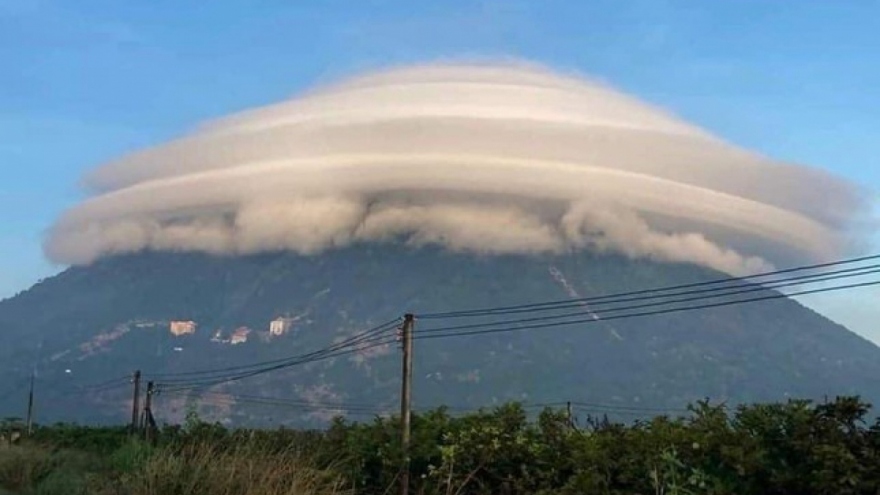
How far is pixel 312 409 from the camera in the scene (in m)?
120

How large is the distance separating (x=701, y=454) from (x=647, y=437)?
79 centimetres

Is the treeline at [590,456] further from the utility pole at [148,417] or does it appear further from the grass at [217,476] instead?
the utility pole at [148,417]

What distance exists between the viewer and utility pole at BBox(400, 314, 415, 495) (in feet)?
47.5

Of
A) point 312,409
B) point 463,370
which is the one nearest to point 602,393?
point 463,370

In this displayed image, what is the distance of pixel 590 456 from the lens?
1141cm

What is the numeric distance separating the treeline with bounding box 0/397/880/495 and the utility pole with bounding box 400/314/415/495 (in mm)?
142

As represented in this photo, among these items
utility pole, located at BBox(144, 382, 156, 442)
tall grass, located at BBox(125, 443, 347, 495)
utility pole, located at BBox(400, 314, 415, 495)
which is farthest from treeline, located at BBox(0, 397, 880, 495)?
utility pole, located at BBox(144, 382, 156, 442)

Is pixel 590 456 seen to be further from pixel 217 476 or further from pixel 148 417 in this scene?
pixel 148 417

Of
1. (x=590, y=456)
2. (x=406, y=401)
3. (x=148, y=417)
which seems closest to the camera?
(x=590, y=456)

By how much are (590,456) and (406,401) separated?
832 cm

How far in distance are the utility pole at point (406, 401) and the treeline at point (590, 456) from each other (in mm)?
142

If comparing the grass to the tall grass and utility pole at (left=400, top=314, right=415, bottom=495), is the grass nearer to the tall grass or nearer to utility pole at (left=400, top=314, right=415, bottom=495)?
the tall grass

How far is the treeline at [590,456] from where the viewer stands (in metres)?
9.73

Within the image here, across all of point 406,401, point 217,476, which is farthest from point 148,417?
point 217,476
